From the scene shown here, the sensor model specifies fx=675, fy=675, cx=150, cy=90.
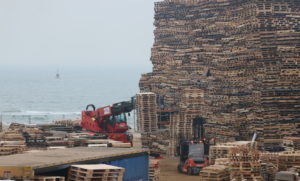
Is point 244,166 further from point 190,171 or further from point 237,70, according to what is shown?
point 237,70

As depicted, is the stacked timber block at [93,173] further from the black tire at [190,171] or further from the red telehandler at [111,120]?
the red telehandler at [111,120]

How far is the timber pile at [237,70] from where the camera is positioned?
27141 mm

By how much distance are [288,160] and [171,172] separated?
6.93 meters

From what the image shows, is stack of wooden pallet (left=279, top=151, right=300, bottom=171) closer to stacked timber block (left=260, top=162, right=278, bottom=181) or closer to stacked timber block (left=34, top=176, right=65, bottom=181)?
stacked timber block (left=260, top=162, right=278, bottom=181)

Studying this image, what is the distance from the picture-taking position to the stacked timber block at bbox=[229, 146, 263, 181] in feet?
65.4

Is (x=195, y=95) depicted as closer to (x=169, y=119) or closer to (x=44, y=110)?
(x=169, y=119)

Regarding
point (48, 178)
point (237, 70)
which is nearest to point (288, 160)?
point (237, 70)

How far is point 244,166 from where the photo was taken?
20094 millimetres

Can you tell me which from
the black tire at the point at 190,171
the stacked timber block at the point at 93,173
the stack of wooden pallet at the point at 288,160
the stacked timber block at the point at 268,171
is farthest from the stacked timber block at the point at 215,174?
the stacked timber block at the point at 93,173

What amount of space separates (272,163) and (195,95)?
9.78 meters

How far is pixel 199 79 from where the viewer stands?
106 ft

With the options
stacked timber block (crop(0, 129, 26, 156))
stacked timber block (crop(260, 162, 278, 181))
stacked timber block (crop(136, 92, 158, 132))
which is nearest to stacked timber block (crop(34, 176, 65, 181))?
stacked timber block (crop(0, 129, 26, 156))

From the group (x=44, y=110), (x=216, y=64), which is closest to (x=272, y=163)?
(x=216, y=64)

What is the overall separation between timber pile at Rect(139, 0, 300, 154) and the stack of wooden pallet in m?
5.17
